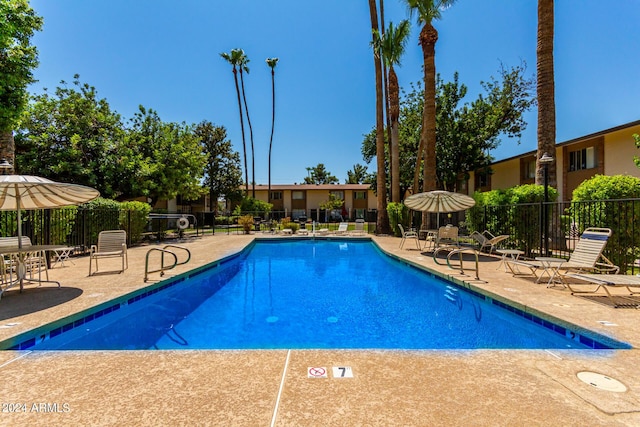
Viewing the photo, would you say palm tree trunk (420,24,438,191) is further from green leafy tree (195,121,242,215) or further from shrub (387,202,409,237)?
green leafy tree (195,121,242,215)

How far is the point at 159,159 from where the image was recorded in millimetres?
17062

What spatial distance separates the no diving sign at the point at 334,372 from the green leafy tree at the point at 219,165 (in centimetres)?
3449

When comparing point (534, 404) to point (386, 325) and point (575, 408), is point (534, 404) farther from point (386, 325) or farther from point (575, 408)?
point (386, 325)

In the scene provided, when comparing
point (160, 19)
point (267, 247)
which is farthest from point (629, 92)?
point (160, 19)

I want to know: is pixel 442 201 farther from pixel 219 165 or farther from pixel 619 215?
pixel 219 165

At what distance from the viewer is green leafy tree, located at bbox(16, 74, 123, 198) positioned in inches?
555

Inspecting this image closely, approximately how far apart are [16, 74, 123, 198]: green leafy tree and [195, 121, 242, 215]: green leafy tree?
19040 mm

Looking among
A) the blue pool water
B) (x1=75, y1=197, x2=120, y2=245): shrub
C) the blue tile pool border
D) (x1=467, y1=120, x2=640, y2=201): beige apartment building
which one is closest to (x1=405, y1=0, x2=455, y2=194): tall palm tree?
the blue pool water

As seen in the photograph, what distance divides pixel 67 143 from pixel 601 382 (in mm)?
19739

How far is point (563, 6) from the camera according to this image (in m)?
11.2

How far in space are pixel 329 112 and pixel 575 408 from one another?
29.4 meters

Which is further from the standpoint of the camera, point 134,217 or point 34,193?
point 134,217

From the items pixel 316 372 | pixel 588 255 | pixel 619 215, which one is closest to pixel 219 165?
pixel 619 215

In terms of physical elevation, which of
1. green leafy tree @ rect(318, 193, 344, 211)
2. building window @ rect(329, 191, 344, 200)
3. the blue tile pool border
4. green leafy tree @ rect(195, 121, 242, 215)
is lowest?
the blue tile pool border
